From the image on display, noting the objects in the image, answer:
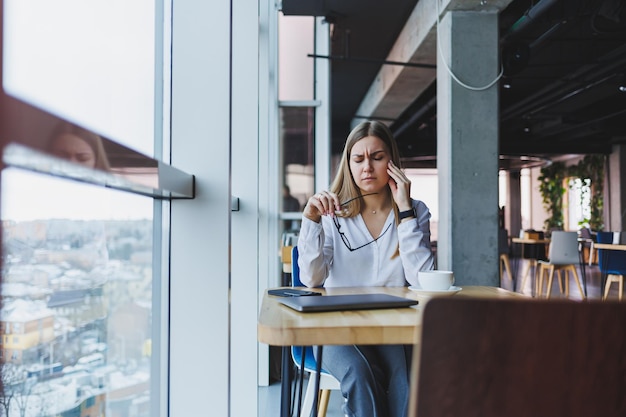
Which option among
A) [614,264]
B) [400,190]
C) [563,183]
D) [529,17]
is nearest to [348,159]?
[400,190]

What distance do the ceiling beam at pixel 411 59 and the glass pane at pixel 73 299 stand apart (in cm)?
394

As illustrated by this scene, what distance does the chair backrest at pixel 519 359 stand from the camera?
0.61 m

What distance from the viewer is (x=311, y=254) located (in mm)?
2109

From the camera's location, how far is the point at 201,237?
1388mm

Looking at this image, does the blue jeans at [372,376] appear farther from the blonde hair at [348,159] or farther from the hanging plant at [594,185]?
the hanging plant at [594,185]

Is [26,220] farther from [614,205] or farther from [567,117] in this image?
[614,205]

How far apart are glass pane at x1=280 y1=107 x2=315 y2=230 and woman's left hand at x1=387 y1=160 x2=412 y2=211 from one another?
103 inches

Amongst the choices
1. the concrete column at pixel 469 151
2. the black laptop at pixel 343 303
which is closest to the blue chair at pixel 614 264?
the concrete column at pixel 469 151

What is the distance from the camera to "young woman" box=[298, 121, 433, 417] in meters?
1.75

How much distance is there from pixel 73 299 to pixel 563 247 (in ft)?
26.8

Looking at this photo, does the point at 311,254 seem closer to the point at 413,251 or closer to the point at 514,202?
the point at 413,251

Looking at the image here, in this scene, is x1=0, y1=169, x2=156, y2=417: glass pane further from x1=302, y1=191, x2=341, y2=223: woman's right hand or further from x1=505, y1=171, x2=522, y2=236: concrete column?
x1=505, y1=171, x2=522, y2=236: concrete column

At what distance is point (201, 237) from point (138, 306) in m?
0.25

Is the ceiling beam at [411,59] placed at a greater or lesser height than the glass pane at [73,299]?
greater
